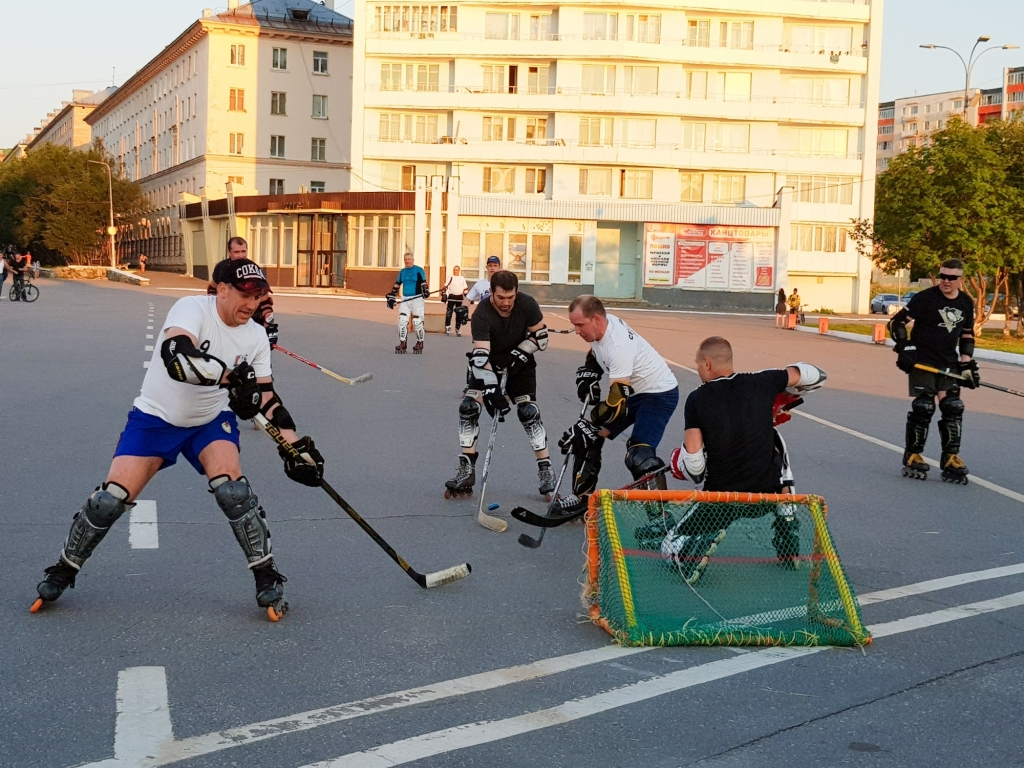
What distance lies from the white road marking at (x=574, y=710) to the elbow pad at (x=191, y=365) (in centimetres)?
192

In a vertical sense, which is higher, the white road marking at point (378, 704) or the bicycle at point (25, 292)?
the bicycle at point (25, 292)

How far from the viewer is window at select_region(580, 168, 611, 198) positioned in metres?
65.4

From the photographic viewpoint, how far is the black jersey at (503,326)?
29.6ft


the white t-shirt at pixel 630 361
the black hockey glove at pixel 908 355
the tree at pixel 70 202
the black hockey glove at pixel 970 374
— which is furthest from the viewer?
the tree at pixel 70 202

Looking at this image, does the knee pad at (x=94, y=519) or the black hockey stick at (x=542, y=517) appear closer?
the knee pad at (x=94, y=519)

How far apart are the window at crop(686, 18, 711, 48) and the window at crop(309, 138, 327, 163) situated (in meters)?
27.4

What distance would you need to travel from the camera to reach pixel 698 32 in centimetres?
6706

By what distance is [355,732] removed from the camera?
4.11 meters

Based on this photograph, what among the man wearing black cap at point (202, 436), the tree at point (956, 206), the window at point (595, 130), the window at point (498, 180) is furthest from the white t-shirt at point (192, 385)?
the window at point (595, 130)

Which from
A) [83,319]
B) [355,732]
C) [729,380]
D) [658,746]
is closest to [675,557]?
[729,380]

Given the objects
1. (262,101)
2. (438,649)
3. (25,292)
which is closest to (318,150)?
(262,101)

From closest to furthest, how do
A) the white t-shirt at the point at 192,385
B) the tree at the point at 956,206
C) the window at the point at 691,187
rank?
the white t-shirt at the point at 192,385
the tree at the point at 956,206
the window at the point at 691,187

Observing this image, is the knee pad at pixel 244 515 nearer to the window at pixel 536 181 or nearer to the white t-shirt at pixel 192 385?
the white t-shirt at pixel 192 385

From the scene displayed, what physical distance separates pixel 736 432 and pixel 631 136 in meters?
61.3
